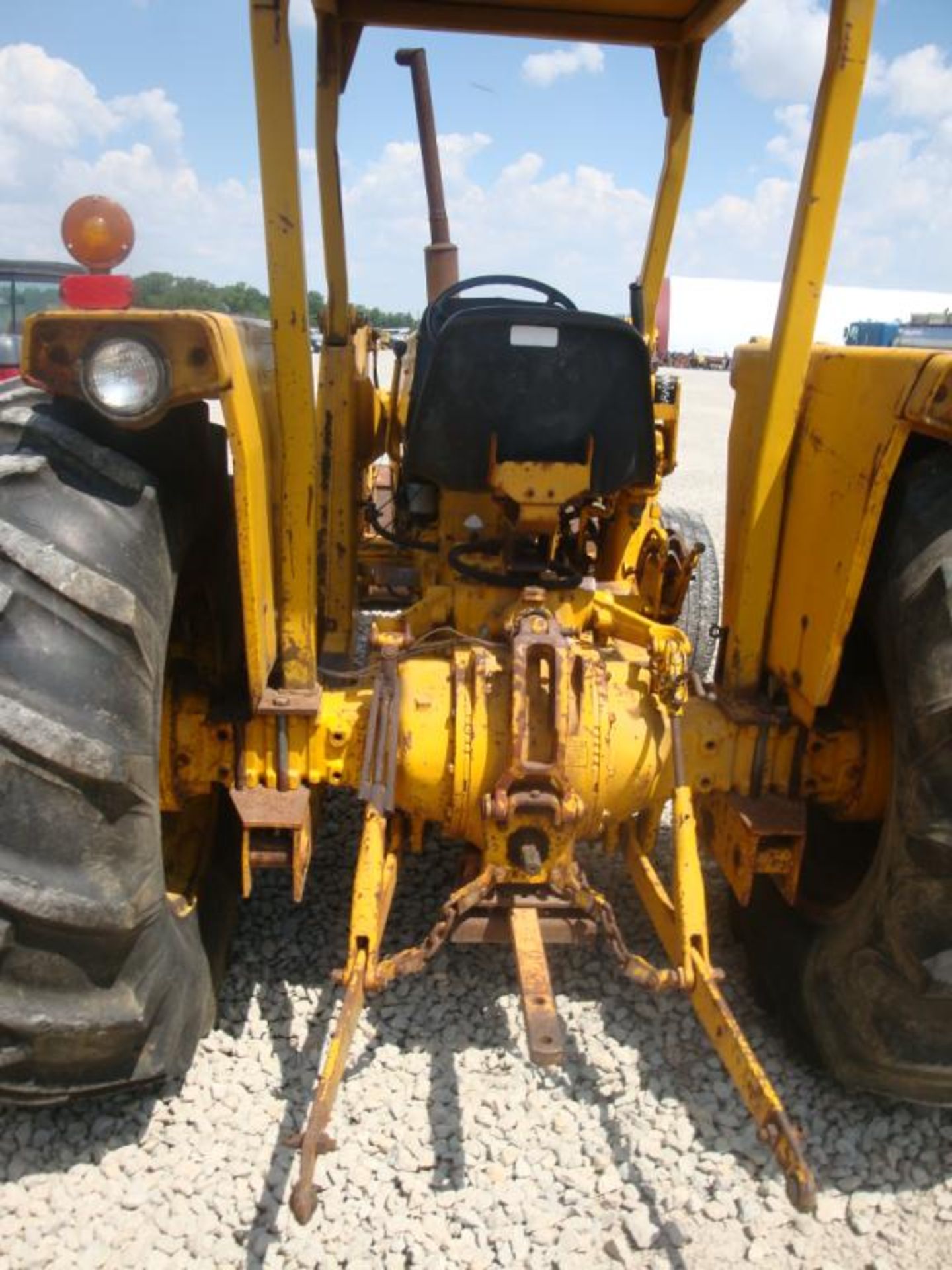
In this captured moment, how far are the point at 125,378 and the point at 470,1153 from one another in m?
1.62

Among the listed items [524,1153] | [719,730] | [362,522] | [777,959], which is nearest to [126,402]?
[719,730]

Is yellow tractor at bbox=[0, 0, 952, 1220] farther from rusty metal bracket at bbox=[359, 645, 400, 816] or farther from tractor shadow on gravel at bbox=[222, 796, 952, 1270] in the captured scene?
tractor shadow on gravel at bbox=[222, 796, 952, 1270]

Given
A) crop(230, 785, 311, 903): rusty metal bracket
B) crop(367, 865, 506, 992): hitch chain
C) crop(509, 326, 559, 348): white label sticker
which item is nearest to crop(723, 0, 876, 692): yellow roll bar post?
crop(509, 326, 559, 348): white label sticker

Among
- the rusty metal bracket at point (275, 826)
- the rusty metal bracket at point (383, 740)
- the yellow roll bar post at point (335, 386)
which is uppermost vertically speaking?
the yellow roll bar post at point (335, 386)

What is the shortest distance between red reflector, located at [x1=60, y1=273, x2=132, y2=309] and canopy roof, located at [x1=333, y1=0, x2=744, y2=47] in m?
1.07

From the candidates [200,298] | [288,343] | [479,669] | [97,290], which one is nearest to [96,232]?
[97,290]

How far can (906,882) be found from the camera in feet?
6.13

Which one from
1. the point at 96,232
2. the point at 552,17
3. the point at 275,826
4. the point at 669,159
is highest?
the point at 552,17

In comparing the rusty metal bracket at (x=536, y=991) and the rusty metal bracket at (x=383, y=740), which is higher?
the rusty metal bracket at (x=383, y=740)

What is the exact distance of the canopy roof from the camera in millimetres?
2742

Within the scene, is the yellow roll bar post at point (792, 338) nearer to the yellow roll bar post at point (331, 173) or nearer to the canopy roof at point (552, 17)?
the canopy roof at point (552, 17)

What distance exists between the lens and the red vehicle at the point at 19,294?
8.16 meters

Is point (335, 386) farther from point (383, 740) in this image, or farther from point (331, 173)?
point (383, 740)

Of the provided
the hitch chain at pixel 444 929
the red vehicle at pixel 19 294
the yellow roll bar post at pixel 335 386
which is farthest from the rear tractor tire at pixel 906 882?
the red vehicle at pixel 19 294
